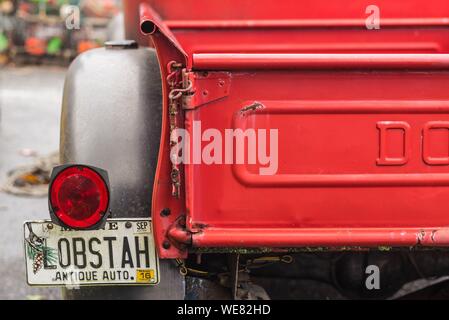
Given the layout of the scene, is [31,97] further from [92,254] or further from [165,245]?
[165,245]

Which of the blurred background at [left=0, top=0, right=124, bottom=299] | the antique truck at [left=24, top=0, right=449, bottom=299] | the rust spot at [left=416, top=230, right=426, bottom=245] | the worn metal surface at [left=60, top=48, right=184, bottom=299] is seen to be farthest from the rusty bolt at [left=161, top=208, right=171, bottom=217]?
the blurred background at [left=0, top=0, right=124, bottom=299]

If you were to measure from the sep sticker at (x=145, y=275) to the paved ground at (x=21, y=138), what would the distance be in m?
1.53

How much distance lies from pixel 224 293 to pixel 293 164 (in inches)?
31.6

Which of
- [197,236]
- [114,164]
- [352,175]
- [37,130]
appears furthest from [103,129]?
[37,130]

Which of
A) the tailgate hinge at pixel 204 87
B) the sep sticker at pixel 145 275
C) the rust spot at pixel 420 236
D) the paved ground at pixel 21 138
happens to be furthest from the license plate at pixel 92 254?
the paved ground at pixel 21 138

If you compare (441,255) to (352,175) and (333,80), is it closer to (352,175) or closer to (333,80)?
(352,175)

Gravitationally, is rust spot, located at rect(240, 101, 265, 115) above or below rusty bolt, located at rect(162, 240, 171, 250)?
above

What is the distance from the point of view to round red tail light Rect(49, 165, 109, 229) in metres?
2.10

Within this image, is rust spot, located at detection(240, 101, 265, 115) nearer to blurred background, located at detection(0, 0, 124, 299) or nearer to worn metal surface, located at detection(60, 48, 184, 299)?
worn metal surface, located at detection(60, 48, 184, 299)

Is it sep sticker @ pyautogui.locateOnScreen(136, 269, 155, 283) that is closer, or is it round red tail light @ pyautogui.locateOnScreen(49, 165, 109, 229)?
round red tail light @ pyautogui.locateOnScreen(49, 165, 109, 229)

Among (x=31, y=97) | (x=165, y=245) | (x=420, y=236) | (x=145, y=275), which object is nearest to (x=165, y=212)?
(x=165, y=245)

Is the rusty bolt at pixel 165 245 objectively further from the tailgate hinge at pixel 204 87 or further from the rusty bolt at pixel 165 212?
the tailgate hinge at pixel 204 87

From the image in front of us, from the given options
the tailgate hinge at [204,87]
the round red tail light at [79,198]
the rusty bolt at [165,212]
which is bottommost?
the rusty bolt at [165,212]

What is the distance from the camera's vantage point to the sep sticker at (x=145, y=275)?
222 centimetres
